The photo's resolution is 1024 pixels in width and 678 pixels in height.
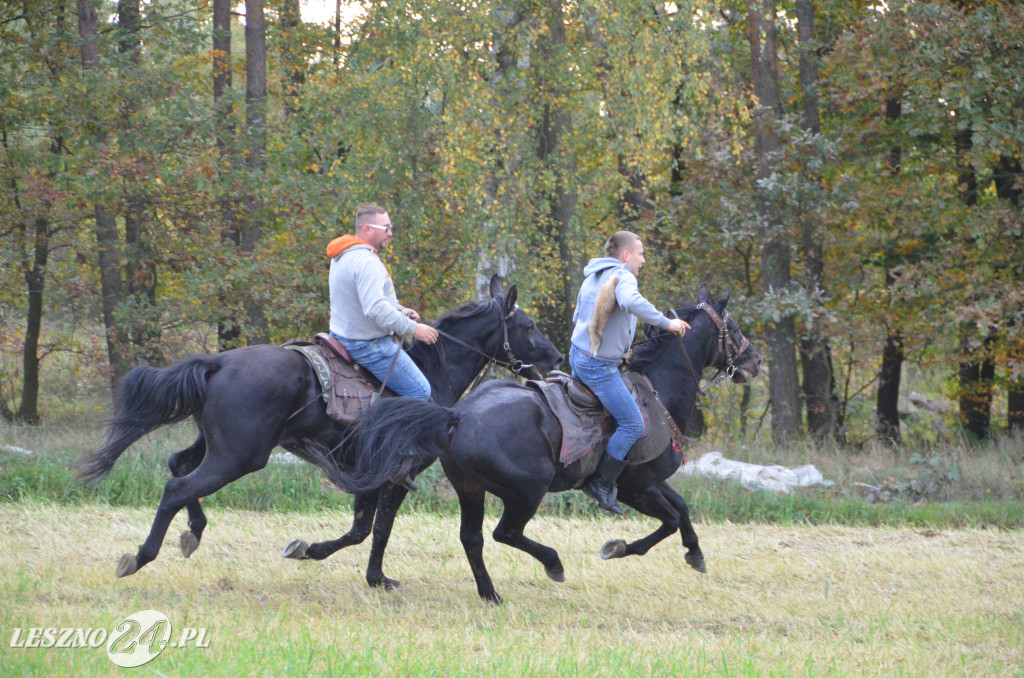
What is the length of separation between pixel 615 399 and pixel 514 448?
81 cm

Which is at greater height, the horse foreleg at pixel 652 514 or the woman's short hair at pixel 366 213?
the woman's short hair at pixel 366 213

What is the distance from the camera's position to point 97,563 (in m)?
7.73

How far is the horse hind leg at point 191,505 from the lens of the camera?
23.5 feet

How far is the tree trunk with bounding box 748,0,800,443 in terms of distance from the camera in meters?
16.3

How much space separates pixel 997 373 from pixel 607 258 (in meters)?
14.4

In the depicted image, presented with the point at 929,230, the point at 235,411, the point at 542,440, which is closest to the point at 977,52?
the point at 929,230

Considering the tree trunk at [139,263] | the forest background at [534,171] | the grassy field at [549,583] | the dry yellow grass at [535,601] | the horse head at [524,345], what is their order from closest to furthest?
the dry yellow grass at [535,601] → the grassy field at [549,583] → the horse head at [524,345] → the forest background at [534,171] → the tree trunk at [139,263]

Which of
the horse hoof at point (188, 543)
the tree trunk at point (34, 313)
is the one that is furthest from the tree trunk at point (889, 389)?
the tree trunk at point (34, 313)

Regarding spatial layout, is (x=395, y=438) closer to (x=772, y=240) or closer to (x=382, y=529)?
(x=382, y=529)

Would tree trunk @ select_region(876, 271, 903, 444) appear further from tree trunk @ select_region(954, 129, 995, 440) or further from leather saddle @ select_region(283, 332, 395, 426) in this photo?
leather saddle @ select_region(283, 332, 395, 426)

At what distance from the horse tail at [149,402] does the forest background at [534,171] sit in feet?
26.3

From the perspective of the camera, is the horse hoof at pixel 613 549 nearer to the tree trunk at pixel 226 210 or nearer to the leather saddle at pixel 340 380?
the leather saddle at pixel 340 380

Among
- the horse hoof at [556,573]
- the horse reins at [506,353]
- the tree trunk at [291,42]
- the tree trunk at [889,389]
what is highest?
the tree trunk at [291,42]

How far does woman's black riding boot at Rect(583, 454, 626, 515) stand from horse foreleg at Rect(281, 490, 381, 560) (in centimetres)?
153
